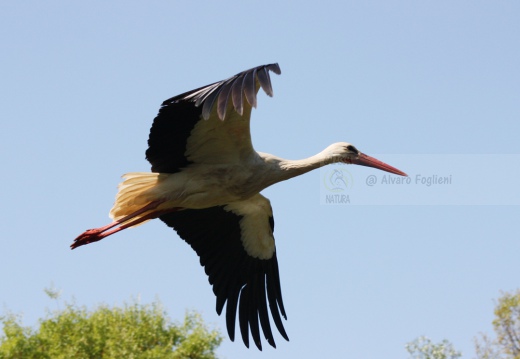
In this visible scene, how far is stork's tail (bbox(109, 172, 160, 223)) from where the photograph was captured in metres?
9.22

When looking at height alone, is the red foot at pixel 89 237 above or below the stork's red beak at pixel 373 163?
below

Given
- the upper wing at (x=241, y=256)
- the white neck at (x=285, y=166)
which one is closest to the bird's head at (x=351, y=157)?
the white neck at (x=285, y=166)

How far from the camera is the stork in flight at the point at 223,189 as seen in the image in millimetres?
8406

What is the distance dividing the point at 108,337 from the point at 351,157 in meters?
5.96

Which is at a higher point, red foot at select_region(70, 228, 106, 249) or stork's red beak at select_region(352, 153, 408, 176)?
stork's red beak at select_region(352, 153, 408, 176)

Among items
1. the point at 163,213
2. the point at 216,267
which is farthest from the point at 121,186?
the point at 216,267

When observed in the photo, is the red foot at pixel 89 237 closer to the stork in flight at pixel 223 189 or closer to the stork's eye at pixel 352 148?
the stork in flight at pixel 223 189

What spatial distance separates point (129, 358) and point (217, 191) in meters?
5.13

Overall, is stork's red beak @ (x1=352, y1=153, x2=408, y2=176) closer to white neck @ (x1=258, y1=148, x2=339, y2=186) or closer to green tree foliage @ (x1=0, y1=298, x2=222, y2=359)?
white neck @ (x1=258, y1=148, x2=339, y2=186)

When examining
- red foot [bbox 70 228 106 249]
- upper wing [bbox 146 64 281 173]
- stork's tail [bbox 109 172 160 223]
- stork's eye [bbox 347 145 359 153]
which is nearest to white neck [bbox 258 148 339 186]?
upper wing [bbox 146 64 281 173]

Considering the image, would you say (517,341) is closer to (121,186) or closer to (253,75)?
(121,186)

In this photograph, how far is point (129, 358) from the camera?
13.3 m

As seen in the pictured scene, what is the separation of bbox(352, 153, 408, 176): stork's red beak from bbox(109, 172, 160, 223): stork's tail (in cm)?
204

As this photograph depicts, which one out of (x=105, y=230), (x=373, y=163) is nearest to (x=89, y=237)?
(x=105, y=230)
